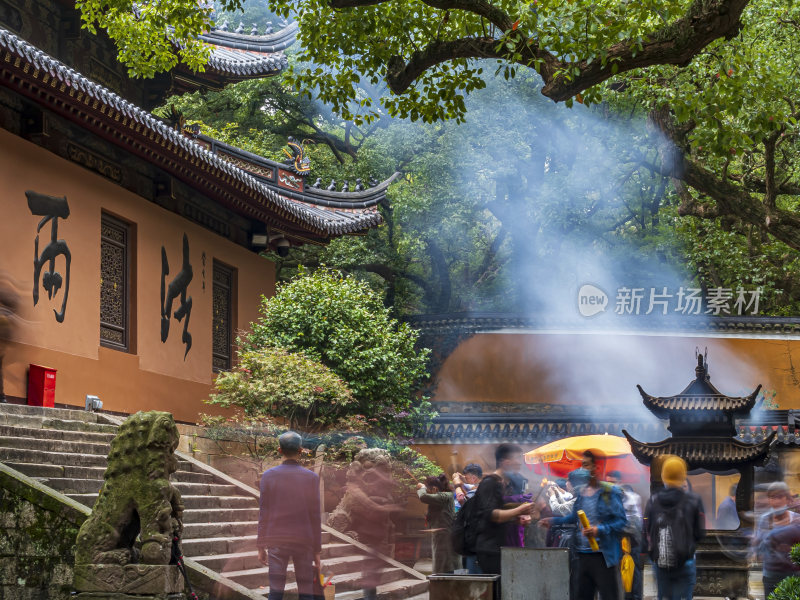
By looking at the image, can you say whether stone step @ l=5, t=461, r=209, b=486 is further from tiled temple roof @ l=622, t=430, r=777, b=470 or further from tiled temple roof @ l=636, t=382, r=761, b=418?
tiled temple roof @ l=636, t=382, r=761, b=418

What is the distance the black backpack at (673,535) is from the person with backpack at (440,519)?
299 cm

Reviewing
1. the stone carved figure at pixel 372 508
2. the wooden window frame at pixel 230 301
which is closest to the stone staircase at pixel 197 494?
the stone carved figure at pixel 372 508

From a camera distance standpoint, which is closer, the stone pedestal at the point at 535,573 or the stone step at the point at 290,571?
the stone pedestal at the point at 535,573

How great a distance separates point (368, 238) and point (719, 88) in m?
17.7

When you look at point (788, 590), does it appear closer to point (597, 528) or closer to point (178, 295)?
point (597, 528)

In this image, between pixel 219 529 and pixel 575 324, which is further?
pixel 575 324

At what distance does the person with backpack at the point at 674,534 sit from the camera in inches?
323

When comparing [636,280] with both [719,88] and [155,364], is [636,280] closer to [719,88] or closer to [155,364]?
[155,364]

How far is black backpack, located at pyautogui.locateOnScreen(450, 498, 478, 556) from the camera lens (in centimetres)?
829

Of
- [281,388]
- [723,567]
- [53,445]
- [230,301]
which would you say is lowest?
[723,567]

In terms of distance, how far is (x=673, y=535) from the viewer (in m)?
8.23

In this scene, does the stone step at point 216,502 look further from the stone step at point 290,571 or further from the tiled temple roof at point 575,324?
the tiled temple roof at point 575,324

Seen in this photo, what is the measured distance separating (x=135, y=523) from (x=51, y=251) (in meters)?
7.66

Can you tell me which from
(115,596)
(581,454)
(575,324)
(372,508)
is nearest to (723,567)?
(581,454)
